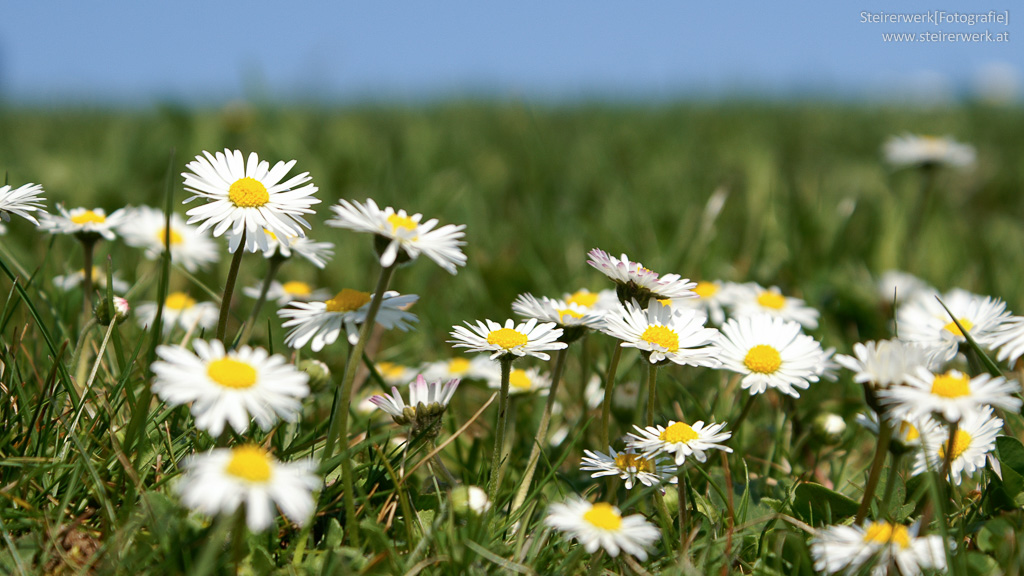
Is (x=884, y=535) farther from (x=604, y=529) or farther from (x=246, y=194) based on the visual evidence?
(x=246, y=194)

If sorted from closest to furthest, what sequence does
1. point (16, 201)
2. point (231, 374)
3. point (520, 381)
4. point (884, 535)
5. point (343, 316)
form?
point (231, 374) → point (884, 535) → point (16, 201) → point (343, 316) → point (520, 381)

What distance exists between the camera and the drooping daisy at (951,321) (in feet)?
5.43

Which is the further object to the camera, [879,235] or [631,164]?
[631,164]

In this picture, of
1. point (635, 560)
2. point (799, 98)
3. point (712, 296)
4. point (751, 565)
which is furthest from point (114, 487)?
point (799, 98)

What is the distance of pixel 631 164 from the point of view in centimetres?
495

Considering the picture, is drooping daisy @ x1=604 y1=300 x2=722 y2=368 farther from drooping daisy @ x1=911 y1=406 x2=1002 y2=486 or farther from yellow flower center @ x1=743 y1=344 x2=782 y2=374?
drooping daisy @ x1=911 y1=406 x2=1002 y2=486

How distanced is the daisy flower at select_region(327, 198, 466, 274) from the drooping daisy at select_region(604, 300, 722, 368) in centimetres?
34

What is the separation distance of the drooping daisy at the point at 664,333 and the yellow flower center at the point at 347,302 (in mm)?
488

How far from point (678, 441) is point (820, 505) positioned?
0.34 metres

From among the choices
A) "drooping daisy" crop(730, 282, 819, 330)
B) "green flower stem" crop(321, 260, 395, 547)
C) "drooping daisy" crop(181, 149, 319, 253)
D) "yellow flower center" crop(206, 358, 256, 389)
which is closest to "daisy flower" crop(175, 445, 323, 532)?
"yellow flower center" crop(206, 358, 256, 389)

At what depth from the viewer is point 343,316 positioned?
1509 millimetres

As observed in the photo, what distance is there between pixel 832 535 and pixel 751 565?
16 centimetres

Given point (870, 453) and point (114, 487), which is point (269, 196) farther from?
point (870, 453)

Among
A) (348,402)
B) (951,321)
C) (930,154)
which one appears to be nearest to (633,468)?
(348,402)
